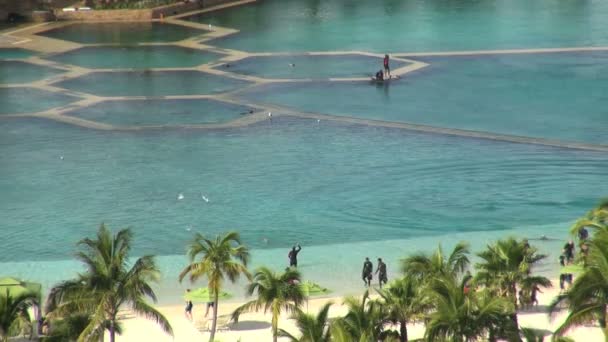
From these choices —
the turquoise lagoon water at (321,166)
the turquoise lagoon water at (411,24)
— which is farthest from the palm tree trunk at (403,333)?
the turquoise lagoon water at (411,24)

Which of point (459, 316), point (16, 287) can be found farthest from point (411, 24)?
point (459, 316)

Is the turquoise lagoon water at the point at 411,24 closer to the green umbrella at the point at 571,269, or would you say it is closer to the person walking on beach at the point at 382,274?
the person walking on beach at the point at 382,274

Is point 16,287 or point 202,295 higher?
point 16,287

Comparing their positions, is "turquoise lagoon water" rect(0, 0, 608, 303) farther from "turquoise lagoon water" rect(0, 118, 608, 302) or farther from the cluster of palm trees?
the cluster of palm trees

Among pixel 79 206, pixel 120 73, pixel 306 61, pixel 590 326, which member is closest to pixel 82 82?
pixel 120 73

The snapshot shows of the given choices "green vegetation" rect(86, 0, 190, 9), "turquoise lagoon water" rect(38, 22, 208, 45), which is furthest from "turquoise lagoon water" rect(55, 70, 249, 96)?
"green vegetation" rect(86, 0, 190, 9)

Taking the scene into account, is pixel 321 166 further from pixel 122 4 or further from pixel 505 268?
pixel 122 4

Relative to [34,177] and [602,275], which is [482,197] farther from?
[602,275]
